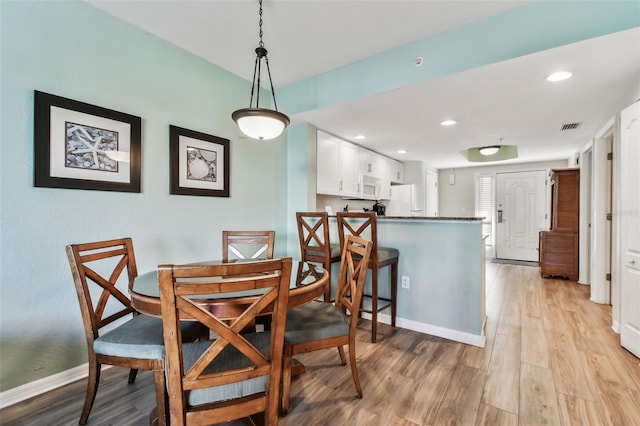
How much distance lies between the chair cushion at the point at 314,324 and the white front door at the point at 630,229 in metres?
2.25

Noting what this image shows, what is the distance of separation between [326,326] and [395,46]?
2.32m

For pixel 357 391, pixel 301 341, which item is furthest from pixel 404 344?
pixel 301 341

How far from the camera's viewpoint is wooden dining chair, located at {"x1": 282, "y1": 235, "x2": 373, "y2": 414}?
1.52 m

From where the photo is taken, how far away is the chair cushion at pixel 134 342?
1.36 metres

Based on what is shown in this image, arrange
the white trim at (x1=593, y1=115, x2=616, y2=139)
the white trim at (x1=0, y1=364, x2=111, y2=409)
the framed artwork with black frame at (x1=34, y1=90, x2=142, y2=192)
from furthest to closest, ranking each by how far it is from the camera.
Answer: the white trim at (x1=593, y1=115, x2=616, y2=139), the framed artwork with black frame at (x1=34, y1=90, x2=142, y2=192), the white trim at (x1=0, y1=364, x2=111, y2=409)

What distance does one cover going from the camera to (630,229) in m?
2.24

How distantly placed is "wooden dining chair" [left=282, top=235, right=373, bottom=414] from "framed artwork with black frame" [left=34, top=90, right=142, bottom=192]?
1.61m

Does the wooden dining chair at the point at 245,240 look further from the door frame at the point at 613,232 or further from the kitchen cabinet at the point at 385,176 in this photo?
the kitchen cabinet at the point at 385,176

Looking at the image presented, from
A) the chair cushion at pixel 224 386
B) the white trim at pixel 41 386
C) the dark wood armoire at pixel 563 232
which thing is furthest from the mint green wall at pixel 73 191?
the dark wood armoire at pixel 563 232

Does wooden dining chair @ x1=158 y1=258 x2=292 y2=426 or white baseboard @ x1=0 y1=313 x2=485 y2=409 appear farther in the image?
white baseboard @ x1=0 y1=313 x2=485 y2=409

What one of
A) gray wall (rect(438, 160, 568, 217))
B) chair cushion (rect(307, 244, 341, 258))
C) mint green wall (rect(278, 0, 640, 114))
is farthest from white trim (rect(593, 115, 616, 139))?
gray wall (rect(438, 160, 568, 217))

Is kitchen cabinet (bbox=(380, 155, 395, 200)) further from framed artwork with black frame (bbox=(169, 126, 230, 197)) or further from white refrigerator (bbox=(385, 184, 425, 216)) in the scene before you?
framed artwork with black frame (bbox=(169, 126, 230, 197))

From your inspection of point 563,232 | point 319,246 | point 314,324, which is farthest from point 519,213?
point 314,324

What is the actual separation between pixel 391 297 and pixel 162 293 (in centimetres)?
223
